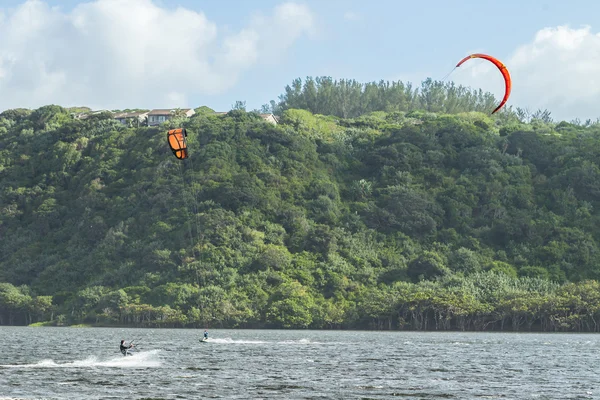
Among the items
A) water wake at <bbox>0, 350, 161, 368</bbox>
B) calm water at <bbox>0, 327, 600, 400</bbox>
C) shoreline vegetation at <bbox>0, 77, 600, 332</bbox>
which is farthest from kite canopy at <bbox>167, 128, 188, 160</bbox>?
shoreline vegetation at <bbox>0, 77, 600, 332</bbox>

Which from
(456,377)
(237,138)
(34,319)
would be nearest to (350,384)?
(456,377)

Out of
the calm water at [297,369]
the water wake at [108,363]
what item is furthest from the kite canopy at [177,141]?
the water wake at [108,363]

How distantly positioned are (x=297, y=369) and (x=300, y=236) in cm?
9573

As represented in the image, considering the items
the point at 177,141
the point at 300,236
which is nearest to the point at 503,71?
the point at 177,141

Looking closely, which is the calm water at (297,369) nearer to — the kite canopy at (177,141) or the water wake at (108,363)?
the water wake at (108,363)

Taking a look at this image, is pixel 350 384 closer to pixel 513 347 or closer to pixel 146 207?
pixel 513 347

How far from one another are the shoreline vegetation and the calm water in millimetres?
33140

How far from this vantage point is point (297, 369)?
7350 centimetres

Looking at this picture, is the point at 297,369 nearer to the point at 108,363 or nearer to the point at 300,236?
the point at 108,363

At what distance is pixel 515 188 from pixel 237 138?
56104 millimetres

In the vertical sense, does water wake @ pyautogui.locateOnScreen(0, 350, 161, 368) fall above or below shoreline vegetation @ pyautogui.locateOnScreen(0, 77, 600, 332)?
below

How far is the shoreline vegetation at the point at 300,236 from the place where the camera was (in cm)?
14675

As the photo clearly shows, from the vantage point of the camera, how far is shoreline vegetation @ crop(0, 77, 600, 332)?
481 ft

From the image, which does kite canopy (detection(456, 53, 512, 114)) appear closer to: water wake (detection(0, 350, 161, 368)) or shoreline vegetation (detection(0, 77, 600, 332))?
water wake (detection(0, 350, 161, 368))
